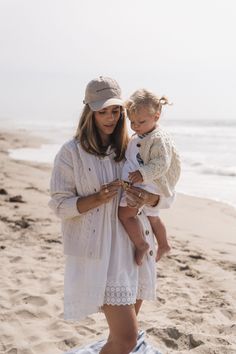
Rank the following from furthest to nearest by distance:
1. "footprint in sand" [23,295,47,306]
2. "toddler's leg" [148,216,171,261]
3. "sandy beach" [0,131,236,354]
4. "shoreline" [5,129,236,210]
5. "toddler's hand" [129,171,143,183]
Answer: "shoreline" [5,129,236,210]
"footprint in sand" [23,295,47,306]
"sandy beach" [0,131,236,354]
"toddler's leg" [148,216,171,261]
"toddler's hand" [129,171,143,183]

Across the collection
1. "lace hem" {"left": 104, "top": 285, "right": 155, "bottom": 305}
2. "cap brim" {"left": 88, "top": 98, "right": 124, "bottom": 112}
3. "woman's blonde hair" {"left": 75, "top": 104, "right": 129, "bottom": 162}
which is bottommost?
"lace hem" {"left": 104, "top": 285, "right": 155, "bottom": 305}

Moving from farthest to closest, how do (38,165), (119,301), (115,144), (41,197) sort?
(38,165) → (41,197) → (115,144) → (119,301)

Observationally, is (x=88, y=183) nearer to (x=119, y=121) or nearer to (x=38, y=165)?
(x=119, y=121)

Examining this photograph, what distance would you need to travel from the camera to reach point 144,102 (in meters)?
3.05

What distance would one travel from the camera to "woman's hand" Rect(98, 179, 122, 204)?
2.87 meters

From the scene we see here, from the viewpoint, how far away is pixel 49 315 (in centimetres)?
479

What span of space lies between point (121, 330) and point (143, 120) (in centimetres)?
115

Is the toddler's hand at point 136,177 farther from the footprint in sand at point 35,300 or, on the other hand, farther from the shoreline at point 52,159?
the shoreline at point 52,159

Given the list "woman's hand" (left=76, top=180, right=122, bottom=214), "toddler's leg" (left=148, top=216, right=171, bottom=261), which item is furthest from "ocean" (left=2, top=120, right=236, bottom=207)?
"woman's hand" (left=76, top=180, right=122, bottom=214)

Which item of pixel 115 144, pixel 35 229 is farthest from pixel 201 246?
pixel 115 144

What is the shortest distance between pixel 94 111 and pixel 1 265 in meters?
3.46

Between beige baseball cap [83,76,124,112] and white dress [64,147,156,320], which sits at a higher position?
beige baseball cap [83,76,124,112]

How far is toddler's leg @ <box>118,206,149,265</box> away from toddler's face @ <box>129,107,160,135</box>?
1.54 ft

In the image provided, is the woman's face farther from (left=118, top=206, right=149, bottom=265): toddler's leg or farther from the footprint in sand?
the footprint in sand
